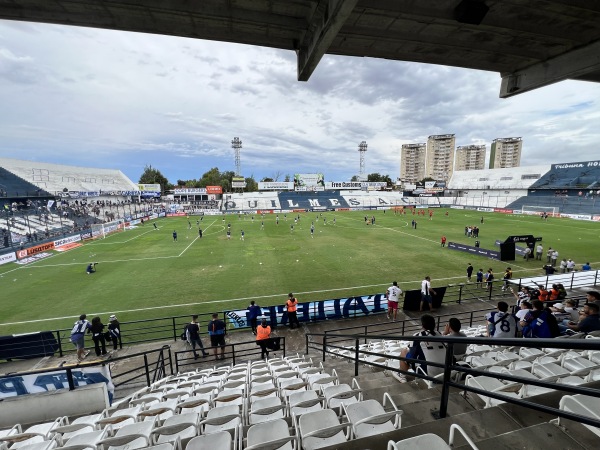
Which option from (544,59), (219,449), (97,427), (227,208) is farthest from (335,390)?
(227,208)

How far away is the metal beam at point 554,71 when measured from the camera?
810cm

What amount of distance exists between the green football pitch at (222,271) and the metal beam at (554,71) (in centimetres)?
1185

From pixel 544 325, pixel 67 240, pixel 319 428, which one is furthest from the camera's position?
pixel 67 240

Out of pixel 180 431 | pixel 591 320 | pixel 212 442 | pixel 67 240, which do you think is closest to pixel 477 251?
pixel 591 320

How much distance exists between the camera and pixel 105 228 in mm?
40281

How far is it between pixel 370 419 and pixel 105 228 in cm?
4675

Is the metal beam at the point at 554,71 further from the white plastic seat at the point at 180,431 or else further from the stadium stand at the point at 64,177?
the stadium stand at the point at 64,177

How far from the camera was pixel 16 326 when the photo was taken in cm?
1373

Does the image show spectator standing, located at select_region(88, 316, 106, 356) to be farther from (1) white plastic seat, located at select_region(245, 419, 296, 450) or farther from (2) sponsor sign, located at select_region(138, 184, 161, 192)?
(2) sponsor sign, located at select_region(138, 184, 161, 192)

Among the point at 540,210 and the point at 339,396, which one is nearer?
the point at 339,396

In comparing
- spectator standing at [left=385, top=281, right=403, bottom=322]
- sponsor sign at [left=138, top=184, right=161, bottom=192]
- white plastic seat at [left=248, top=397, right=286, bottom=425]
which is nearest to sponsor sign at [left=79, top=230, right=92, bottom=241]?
spectator standing at [left=385, top=281, right=403, bottom=322]

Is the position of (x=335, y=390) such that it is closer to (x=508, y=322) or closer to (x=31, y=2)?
(x=508, y=322)

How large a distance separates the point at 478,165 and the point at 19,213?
217065 mm

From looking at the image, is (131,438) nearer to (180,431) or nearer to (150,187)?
(180,431)
